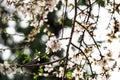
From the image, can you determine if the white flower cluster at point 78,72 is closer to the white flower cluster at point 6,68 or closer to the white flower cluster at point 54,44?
the white flower cluster at point 54,44

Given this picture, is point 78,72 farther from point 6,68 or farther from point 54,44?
point 6,68

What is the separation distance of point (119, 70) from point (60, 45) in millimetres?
1334

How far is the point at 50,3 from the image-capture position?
3930 mm

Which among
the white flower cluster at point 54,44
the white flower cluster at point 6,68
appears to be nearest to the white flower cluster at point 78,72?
the white flower cluster at point 54,44

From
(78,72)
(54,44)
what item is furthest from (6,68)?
(78,72)

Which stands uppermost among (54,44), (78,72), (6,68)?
(54,44)

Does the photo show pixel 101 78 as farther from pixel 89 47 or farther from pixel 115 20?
pixel 115 20

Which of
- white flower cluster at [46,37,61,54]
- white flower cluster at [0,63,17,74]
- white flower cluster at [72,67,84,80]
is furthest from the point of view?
white flower cluster at [72,67,84,80]

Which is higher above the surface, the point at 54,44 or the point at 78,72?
the point at 54,44

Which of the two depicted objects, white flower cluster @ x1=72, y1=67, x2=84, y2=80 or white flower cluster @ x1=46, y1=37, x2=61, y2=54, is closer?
white flower cluster @ x1=46, y1=37, x2=61, y2=54

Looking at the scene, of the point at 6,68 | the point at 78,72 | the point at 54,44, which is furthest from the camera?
the point at 78,72

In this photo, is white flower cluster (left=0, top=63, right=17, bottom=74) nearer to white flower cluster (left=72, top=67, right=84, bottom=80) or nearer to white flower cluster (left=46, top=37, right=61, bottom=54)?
white flower cluster (left=46, top=37, right=61, bottom=54)

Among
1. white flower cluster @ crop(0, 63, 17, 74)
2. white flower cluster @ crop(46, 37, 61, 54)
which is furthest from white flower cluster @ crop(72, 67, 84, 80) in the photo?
white flower cluster @ crop(0, 63, 17, 74)

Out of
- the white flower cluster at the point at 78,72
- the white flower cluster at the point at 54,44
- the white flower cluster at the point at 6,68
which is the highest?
the white flower cluster at the point at 54,44
